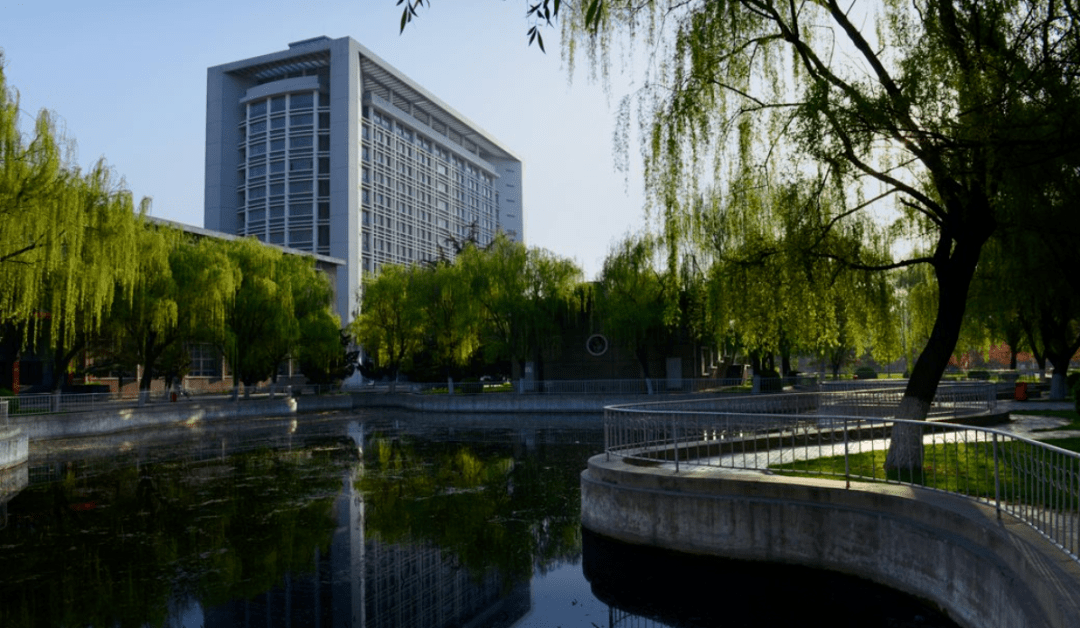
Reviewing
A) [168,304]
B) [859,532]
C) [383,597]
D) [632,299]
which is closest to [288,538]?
[383,597]

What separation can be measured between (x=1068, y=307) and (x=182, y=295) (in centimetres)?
3447

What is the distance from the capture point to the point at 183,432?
31984mm

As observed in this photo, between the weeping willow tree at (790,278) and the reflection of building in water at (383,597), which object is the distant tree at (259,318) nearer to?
the reflection of building in water at (383,597)

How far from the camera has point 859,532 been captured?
351 inches

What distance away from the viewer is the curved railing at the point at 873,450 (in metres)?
6.76

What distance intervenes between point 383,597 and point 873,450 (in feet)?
20.0

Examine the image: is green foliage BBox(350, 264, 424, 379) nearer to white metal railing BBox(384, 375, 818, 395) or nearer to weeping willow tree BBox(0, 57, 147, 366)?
white metal railing BBox(384, 375, 818, 395)

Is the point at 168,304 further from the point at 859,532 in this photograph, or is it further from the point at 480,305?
the point at 859,532

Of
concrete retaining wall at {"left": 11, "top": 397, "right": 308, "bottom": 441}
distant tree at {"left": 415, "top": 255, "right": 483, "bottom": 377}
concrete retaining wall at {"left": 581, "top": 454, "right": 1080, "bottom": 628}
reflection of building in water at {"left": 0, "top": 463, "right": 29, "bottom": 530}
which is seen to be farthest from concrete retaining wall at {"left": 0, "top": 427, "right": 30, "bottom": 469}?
distant tree at {"left": 415, "top": 255, "right": 483, "bottom": 377}

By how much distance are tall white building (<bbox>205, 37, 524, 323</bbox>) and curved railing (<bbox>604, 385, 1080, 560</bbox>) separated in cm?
6257

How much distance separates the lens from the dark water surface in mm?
8469

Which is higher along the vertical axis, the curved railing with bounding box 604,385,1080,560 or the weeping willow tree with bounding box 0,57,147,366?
the weeping willow tree with bounding box 0,57,147,366

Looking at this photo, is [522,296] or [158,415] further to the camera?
[522,296]

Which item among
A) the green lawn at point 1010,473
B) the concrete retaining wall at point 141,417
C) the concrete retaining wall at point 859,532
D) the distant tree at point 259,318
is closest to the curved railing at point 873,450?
the green lawn at point 1010,473
